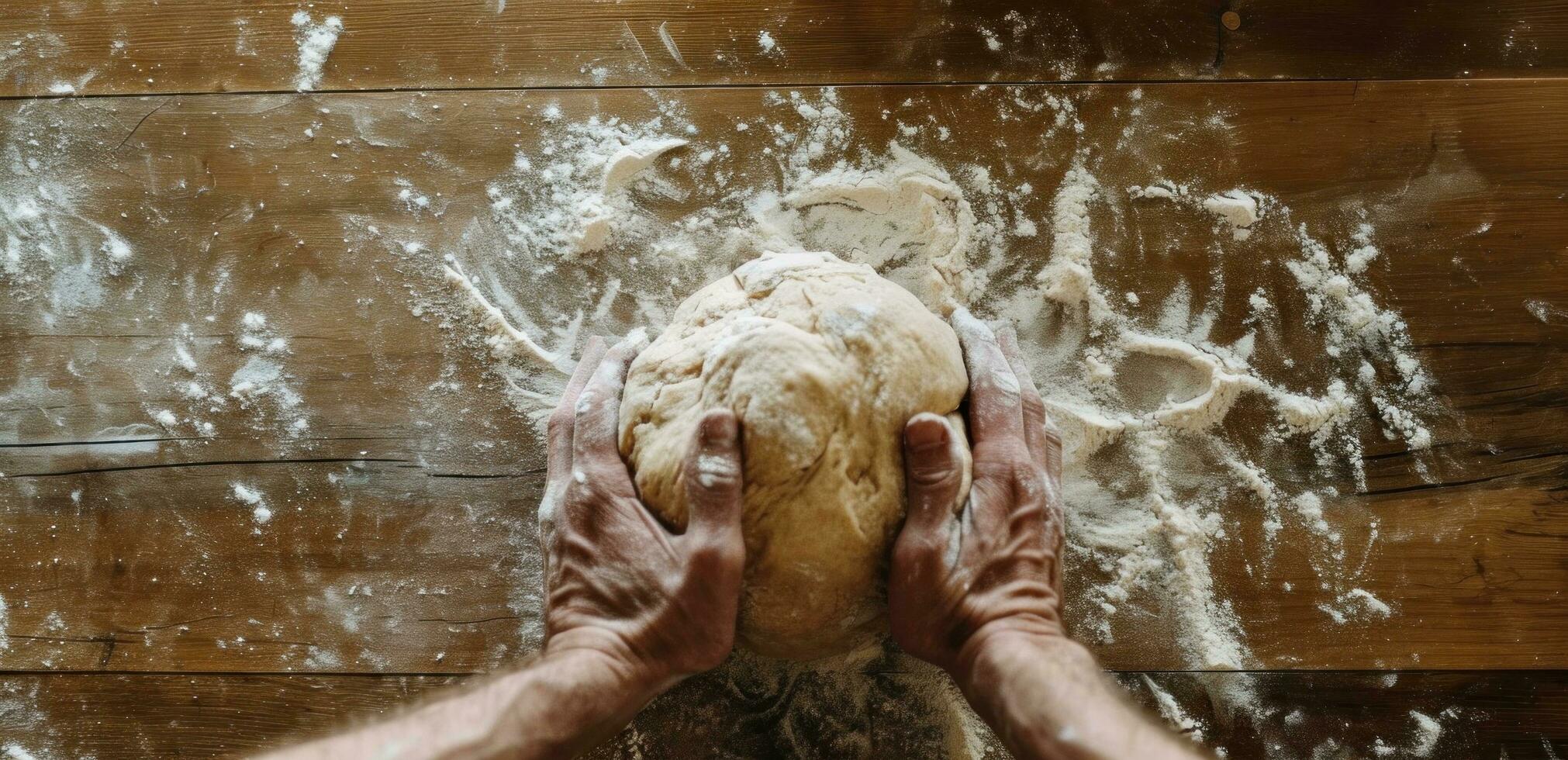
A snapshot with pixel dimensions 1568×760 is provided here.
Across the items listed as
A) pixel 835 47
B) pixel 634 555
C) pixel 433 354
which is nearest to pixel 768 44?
pixel 835 47

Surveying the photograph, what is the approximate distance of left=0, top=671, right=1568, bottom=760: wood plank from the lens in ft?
4.86

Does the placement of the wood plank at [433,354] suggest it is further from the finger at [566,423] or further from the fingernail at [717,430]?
the fingernail at [717,430]

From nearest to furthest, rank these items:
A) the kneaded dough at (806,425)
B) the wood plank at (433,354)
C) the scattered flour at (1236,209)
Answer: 1. the kneaded dough at (806,425)
2. the wood plank at (433,354)
3. the scattered flour at (1236,209)

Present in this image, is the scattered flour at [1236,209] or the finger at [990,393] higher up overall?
the scattered flour at [1236,209]

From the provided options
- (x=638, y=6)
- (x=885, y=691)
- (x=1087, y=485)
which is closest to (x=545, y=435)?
(x=885, y=691)

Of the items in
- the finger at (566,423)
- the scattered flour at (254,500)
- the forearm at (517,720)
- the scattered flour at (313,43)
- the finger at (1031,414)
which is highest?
the scattered flour at (313,43)

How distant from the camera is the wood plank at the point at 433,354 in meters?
1.55

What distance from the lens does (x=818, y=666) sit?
1492 millimetres

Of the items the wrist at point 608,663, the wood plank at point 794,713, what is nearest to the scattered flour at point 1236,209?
the wood plank at point 794,713

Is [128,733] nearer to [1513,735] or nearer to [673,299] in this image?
[673,299]

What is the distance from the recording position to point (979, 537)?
1.28 meters

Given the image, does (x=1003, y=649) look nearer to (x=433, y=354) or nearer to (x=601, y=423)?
(x=601, y=423)

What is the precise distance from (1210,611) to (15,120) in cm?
261

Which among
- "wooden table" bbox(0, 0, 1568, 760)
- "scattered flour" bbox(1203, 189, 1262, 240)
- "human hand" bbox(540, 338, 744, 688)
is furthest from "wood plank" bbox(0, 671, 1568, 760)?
"scattered flour" bbox(1203, 189, 1262, 240)
